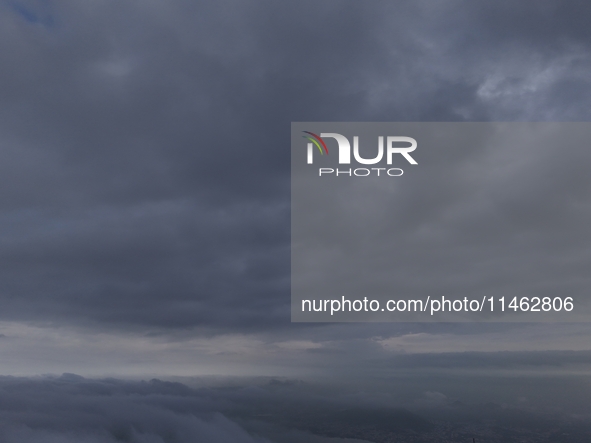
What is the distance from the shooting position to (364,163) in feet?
197

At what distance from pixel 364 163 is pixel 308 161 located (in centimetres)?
835

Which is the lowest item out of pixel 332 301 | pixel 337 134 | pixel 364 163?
pixel 332 301

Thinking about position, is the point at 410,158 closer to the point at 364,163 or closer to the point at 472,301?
the point at 364,163

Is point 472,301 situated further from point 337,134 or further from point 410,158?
point 337,134

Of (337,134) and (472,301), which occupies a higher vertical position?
(337,134)

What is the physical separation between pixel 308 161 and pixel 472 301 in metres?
30.7

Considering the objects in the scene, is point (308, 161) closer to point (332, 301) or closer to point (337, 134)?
point (337, 134)

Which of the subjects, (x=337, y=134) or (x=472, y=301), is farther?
(x=337, y=134)

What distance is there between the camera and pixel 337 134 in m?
60.8

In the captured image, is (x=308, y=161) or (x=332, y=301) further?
(x=308, y=161)

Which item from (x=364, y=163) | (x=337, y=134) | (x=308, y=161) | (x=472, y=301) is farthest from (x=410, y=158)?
(x=472, y=301)

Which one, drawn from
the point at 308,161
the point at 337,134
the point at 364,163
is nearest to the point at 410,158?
the point at 364,163

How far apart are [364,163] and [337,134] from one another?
6.00 meters

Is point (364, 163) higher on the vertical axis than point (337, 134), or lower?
lower
